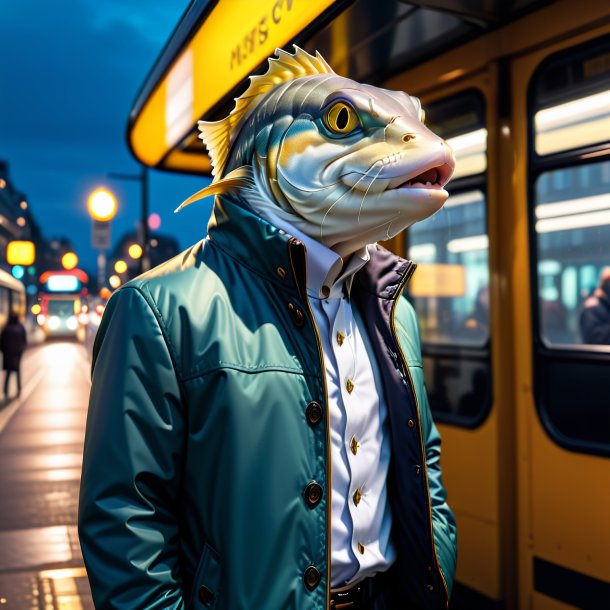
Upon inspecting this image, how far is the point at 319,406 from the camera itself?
1481 mm

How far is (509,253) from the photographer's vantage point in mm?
3314

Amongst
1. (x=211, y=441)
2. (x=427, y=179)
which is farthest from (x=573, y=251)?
(x=211, y=441)

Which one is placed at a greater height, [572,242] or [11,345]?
[572,242]

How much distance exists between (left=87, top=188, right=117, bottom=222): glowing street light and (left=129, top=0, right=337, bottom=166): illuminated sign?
22.2 ft

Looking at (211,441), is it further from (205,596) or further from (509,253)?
(509,253)

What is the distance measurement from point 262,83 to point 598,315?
6.46 feet

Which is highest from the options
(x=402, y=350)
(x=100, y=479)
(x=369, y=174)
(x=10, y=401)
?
(x=369, y=174)

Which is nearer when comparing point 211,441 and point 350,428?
point 211,441

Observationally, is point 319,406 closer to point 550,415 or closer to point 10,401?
point 550,415

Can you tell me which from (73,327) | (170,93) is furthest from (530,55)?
(73,327)

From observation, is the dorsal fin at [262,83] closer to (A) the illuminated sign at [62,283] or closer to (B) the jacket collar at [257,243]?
(B) the jacket collar at [257,243]

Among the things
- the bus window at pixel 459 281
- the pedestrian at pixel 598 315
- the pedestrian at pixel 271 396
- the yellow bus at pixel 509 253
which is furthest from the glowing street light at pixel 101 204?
the pedestrian at pixel 271 396

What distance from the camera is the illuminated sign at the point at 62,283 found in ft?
123

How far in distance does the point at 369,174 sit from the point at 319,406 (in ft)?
1.58
